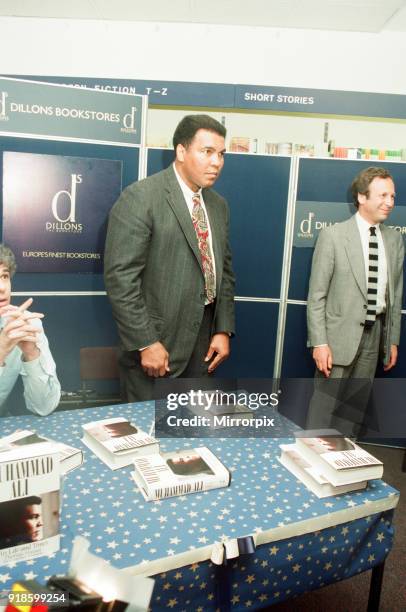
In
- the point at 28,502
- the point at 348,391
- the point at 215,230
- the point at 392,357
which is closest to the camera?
the point at 28,502

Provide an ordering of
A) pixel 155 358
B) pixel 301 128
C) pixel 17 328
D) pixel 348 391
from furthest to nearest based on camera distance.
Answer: pixel 301 128, pixel 348 391, pixel 155 358, pixel 17 328

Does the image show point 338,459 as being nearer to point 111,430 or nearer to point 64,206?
point 111,430

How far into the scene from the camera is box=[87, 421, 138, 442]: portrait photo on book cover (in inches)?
58.1

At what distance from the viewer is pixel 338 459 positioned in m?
1.35

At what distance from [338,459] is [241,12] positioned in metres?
4.40

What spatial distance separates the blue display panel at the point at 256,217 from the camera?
3.18 m

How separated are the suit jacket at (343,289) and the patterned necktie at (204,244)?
32.8 inches

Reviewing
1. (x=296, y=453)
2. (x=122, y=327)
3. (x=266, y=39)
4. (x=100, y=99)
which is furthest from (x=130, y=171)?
(x=266, y=39)

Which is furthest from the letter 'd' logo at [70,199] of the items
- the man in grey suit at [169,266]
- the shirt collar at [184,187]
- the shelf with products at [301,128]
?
the shelf with products at [301,128]

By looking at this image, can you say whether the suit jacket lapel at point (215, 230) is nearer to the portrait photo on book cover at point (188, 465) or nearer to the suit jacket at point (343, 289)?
the suit jacket at point (343, 289)

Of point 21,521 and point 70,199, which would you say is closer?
point 21,521

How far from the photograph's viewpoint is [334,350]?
2912 mm

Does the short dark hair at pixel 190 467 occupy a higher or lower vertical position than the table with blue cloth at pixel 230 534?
higher

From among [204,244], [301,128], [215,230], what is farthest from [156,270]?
[301,128]
